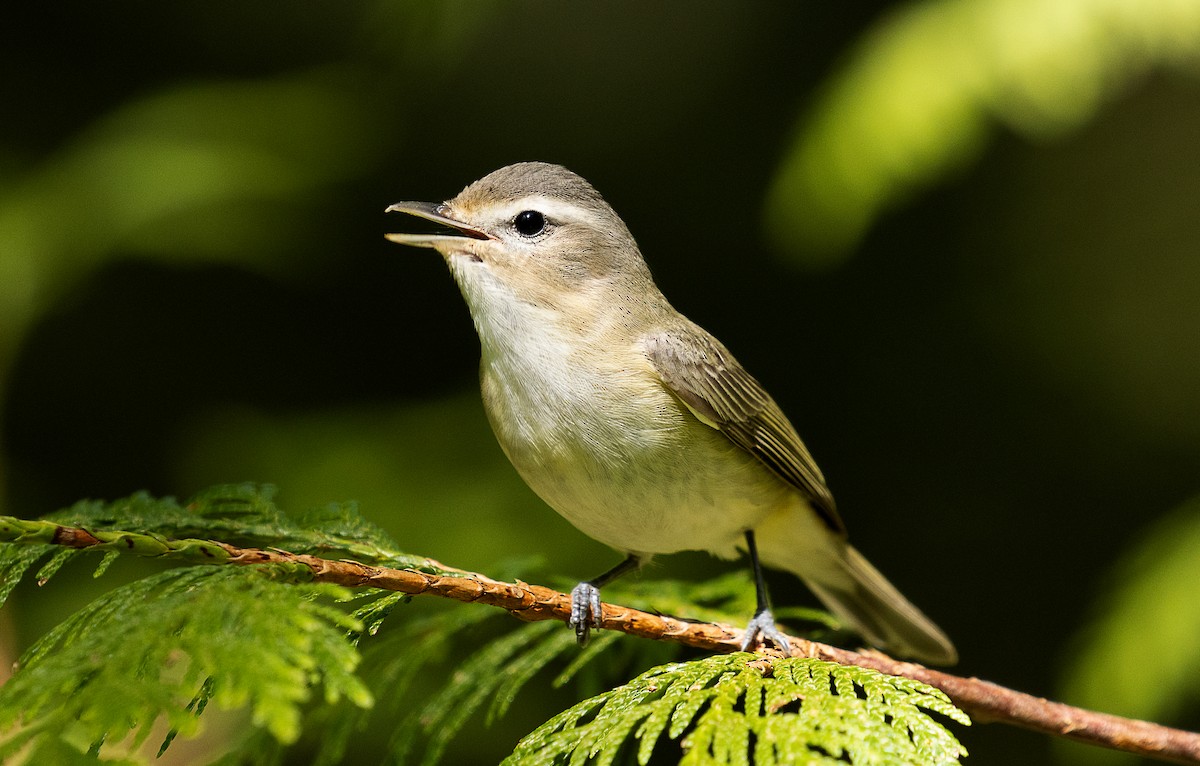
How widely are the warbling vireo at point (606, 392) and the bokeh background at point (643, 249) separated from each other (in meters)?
1.03

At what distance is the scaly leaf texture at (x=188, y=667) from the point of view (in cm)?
114

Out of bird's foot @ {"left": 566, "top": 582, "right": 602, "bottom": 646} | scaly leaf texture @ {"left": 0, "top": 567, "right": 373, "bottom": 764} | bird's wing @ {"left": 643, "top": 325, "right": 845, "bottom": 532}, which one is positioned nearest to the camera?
scaly leaf texture @ {"left": 0, "top": 567, "right": 373, "bottom": 764}

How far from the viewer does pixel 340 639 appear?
4.18 feet

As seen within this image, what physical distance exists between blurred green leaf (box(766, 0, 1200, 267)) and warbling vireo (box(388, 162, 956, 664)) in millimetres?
646

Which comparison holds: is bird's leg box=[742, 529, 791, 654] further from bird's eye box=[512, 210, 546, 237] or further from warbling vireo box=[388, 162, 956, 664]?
bird's eye box=[512, 210, 546, 237]

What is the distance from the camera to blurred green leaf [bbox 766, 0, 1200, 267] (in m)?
2.87

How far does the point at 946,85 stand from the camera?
9.91 feet

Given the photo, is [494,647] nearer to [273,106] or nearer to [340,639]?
[340,639]

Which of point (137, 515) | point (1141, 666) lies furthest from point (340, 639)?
point (1141, 666)

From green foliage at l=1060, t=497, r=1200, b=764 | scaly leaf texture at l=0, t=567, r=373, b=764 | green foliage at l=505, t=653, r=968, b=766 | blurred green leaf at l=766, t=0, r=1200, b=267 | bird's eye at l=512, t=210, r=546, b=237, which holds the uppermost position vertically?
blurred green leaf at l=766, t=0, r=1200, b=267

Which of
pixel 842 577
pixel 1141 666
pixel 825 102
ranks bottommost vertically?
pixel 1141 666

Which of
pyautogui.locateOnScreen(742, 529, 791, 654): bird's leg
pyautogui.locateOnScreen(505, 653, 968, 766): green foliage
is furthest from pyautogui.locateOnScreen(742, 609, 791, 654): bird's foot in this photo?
pyautogui.locateOnScreen(505, 653, 968, 766): green foliage

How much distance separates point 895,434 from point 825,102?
6.38 ft

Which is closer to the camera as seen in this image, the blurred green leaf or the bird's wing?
the bird's wing
